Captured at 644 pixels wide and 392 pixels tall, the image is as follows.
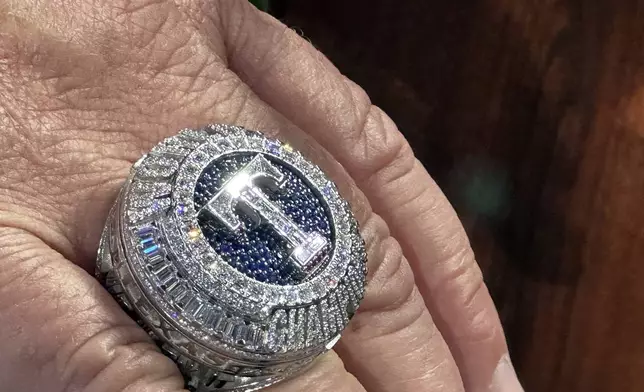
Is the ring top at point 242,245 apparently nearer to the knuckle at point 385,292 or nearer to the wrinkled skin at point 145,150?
the wrinkled skin at point 145,150

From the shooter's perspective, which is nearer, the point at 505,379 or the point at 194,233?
the point at 194,233

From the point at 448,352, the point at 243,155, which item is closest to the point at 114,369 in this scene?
the point at 243,155

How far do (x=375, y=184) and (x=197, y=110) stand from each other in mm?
239

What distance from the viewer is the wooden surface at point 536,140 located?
3.22 ft

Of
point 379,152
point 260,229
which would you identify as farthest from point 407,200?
point 260,229

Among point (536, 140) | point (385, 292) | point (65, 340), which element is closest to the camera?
point (65, 340)

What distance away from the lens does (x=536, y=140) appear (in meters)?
1.05

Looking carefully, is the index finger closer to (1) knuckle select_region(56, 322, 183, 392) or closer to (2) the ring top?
(2) the ring top

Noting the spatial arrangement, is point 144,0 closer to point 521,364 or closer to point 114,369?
point 114,369

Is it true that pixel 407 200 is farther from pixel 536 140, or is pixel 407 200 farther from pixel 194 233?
pixel 194 233

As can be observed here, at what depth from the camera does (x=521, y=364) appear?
989 mm

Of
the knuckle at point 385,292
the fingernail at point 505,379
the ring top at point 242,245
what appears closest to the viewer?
the ring top at point 242,245

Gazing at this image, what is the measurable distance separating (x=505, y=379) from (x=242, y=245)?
1.57ft

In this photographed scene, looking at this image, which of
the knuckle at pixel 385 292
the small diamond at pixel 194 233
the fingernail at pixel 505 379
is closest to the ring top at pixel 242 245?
the small diamond at pixel 194 233
